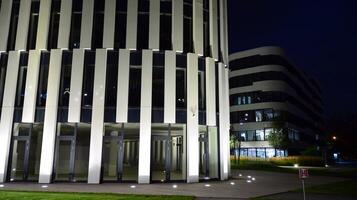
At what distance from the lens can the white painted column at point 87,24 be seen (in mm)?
23219

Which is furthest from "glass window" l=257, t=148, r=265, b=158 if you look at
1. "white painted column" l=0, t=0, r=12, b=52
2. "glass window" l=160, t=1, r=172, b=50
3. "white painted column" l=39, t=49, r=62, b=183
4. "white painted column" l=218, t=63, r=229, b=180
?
"white painted column" l=0, t=0, r=12, b=52

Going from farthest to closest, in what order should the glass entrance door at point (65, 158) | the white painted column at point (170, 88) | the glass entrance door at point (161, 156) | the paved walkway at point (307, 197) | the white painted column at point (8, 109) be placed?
the white painted column at point (170, 88) < the glass entrance door at point (161, 156) < the white painted column at point (8, 109) < the glass entrance door at point (65, 158) < the paved walkway at point (307, 197)

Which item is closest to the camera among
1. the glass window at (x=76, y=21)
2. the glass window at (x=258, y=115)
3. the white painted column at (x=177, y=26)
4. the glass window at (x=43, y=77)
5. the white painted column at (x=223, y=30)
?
the glass window at (x=43, y=77)

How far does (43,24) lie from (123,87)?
7374 millimetres

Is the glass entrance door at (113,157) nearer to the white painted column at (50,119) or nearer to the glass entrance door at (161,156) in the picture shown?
the glass entrance door at (161,156)

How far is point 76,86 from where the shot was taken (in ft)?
74.7

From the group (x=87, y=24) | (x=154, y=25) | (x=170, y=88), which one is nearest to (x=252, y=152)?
(x=170, y=88)

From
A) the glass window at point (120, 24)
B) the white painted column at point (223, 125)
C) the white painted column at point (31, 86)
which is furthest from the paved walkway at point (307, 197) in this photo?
the white painted column at point (31, 86)

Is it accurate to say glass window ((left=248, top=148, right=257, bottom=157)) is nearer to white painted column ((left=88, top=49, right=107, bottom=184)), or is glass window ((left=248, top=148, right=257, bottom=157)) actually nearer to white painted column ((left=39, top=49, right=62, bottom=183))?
white painted column ((left=88, top=49, right=107, bottom=184))

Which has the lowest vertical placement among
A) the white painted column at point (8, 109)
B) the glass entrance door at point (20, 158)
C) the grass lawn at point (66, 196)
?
the grass lawn at point (66, 196)

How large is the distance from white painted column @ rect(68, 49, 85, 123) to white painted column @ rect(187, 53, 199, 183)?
7.41 metres

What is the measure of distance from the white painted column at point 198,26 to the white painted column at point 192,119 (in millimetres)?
823

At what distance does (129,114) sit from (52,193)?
318 inches

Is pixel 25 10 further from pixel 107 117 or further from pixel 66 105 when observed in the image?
pixel 107 117
